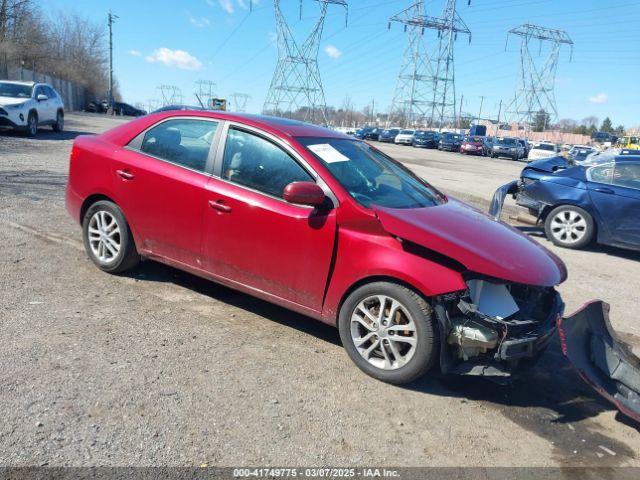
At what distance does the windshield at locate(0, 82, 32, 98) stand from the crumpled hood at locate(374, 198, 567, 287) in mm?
16683

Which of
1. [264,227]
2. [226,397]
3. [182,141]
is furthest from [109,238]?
[226,397]

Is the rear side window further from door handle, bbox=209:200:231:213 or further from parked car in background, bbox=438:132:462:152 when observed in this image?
parked car in background, bbox=438:132:462:152

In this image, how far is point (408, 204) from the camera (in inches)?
164

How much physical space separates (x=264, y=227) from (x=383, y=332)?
116 cm

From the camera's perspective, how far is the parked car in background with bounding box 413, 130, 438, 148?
47.0 metres

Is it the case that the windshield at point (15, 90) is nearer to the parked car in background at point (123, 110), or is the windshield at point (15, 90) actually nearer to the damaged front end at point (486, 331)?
the damaged front end at point (486, 331)

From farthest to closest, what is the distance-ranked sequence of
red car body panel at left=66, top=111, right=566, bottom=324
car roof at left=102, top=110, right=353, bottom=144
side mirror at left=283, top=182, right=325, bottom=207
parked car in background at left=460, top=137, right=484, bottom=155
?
parked car in background at left=460, top=137, right=484, bottom=155 < car roof at left=102, top=110, right=353, bottom=144 < side mirror at left=283, top=182, right=325, bottom=207 < red car body panel at left=66, top=111, right=566, bottom=324

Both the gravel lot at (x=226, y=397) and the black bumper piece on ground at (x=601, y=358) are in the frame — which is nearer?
the gravel lot at (x=226, y=397)

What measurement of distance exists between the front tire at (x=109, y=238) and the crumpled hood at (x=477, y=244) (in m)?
2.42

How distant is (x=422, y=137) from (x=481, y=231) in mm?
45024

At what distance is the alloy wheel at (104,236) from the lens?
194 inches

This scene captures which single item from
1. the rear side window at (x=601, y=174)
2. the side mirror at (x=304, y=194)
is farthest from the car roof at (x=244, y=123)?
the rear side window at (x=601, y=174)

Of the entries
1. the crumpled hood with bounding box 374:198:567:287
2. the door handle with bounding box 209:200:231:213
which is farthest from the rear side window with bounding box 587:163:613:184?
the door handle with bounding box 209:200:231:213

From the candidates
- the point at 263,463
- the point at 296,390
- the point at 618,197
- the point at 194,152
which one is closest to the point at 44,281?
the point at 194,152
